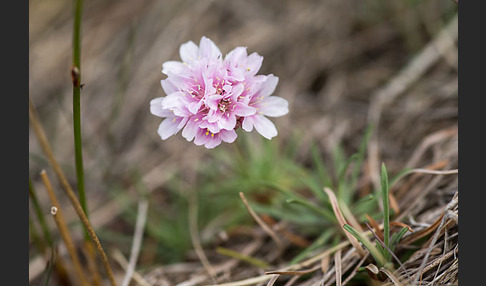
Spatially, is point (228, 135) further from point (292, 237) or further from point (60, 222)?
point (60, 222)

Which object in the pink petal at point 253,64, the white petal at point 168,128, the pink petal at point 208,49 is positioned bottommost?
the white petal at point 168,128

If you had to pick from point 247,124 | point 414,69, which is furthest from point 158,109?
point 414,69

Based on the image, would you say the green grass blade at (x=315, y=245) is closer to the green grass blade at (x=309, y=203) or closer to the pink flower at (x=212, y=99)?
the green grass blade at (x=309, y=203)

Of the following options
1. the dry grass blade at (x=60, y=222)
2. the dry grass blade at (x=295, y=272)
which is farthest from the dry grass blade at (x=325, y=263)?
the dry grass blade at (x=60, y=222)

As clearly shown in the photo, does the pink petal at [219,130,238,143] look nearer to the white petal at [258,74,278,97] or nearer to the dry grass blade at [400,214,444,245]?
the white petal at [258,74,278,97]

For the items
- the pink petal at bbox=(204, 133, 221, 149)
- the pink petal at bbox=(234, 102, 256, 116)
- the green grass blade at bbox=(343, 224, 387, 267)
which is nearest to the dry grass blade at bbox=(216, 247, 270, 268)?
the green grass blade at bbox=(343, 224, 387, 267)

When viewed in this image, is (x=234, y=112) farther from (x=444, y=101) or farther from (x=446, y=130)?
(x=444, y=101)
